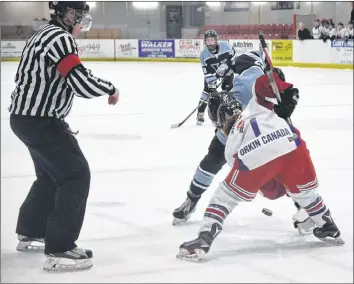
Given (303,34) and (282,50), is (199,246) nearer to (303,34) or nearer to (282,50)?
(303,34)

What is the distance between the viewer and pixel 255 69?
2.80 meters

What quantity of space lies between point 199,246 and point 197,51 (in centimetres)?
1258

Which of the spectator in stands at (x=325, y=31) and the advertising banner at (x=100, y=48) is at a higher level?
the spectator in stands at (x=325, y=31)

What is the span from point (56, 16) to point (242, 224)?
3.58ft

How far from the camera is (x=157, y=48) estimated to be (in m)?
15.6

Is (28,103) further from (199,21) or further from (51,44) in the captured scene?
(199,21)

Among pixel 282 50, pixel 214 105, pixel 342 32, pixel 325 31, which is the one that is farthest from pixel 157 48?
pixel 214 105

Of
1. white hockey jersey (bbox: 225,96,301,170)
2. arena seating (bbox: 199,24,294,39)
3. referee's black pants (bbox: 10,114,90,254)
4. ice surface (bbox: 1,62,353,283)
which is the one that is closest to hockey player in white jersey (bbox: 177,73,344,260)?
white hockey jersey (bbox: 225,96,301,170)

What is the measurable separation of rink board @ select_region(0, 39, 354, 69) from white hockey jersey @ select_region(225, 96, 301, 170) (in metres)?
9.48

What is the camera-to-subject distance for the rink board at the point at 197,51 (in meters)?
11.8

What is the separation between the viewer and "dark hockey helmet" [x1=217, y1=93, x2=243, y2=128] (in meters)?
2.53

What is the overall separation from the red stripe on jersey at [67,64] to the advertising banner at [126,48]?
13.7m

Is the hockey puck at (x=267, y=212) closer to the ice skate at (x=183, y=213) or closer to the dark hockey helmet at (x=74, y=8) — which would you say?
the ice skate at (x=183, y=213)

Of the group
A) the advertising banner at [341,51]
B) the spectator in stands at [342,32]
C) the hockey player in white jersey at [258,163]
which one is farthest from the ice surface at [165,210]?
the spectator in stands at [342,32]
